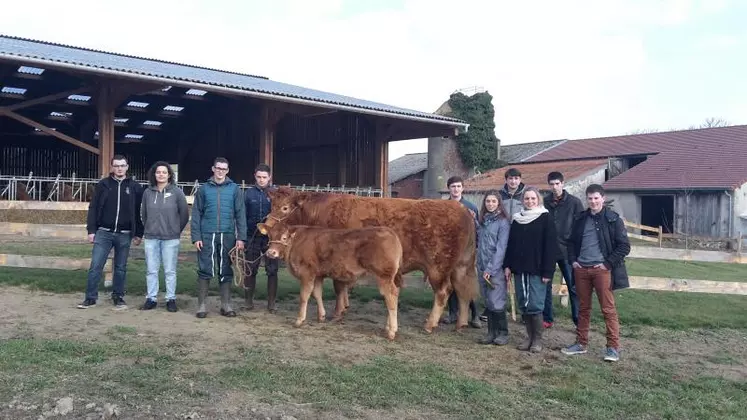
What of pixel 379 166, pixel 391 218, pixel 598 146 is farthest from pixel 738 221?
pixel 391 218

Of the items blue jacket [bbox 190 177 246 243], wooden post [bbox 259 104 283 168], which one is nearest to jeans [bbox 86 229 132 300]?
blue jacket [bbox 190 177 246 243]

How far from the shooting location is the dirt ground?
388 cm

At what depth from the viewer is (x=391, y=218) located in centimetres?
711

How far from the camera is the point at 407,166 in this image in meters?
45.2

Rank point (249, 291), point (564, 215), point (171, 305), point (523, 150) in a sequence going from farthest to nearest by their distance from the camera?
point (523, 150) → point (249, 291) → point (171, 305) → point (564, 215)

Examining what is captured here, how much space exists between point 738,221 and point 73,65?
26005mm

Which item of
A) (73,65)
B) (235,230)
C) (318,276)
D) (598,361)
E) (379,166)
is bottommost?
(598,361)

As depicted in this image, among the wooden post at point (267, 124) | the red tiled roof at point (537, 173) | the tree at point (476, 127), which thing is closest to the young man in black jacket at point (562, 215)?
the wooden post at point (267, 124)

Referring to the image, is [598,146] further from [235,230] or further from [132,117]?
[235,230]

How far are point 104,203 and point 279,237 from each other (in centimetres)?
225

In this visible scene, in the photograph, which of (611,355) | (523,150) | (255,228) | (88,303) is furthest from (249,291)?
(523,150)

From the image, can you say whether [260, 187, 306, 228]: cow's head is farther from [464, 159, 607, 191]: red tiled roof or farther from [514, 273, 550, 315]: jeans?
[464, 159, 607, 191]: red tiled roof

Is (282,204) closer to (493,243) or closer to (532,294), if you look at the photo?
(493,243)

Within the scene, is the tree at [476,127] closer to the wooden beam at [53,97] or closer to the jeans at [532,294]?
the wooden beam at [53,97]
